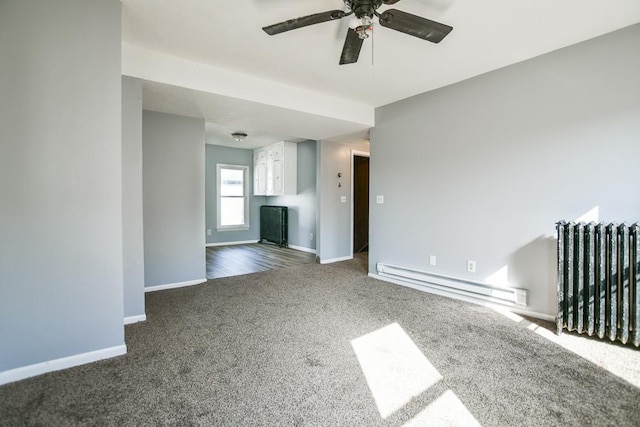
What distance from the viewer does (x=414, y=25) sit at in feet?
5.89

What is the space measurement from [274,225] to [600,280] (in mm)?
5946

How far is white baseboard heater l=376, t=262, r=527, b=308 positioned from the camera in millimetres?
2838

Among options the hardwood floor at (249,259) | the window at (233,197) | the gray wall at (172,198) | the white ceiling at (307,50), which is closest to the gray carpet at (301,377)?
the gray wall at (172,198)

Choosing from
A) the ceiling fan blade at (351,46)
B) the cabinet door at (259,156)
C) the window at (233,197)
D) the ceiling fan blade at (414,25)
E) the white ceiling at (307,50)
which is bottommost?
the window at (233,197)

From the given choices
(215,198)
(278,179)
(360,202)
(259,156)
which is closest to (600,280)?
(360,202)

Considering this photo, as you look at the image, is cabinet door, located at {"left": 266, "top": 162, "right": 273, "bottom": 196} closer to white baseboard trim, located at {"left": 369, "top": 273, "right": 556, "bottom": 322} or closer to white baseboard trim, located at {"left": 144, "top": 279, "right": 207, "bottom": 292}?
white baseboard trim, located at {"left": 144, "top": 279, "right": 207, "bottom": 292}

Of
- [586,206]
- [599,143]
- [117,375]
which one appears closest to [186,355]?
[117,375]

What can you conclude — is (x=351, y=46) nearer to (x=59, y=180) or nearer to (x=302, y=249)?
(x=59, y=180)

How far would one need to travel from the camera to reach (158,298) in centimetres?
328

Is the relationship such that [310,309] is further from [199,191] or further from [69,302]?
[199,191]

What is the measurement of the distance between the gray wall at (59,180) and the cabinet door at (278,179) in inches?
173

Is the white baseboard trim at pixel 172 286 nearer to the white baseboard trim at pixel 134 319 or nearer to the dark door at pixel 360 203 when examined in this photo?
the white baseboard trim at pixel 134 319

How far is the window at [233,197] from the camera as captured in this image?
719 centimetres

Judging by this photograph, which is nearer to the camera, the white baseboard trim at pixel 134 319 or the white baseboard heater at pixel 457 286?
the white baseboard trim at pixel 134 319
